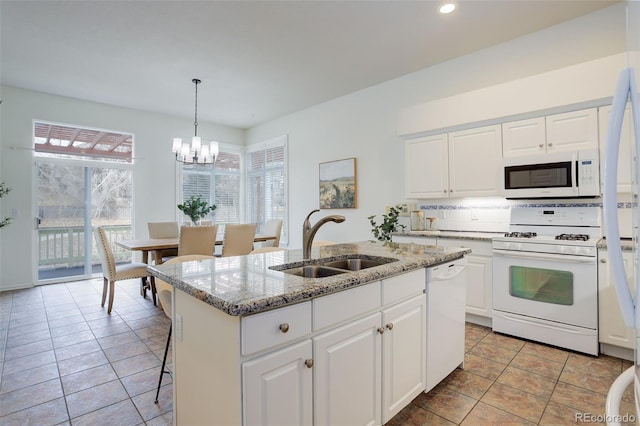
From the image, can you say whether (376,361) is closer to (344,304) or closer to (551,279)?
(344,304)

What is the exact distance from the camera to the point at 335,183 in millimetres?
5199

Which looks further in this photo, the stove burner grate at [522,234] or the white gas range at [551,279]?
the stove burner grate at [522,234]

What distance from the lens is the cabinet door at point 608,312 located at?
8.04 ft

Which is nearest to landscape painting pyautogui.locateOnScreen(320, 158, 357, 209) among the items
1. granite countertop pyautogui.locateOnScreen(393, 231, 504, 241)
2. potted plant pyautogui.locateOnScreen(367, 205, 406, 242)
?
potted plant pyautogui.locateOnScreen(367, 205, 406, 242)

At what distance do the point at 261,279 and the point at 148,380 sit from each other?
153 cm

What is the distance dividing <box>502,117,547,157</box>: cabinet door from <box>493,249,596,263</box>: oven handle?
965mm

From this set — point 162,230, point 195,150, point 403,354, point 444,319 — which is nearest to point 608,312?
point 444,319

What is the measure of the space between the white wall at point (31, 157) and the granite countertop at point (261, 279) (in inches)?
185

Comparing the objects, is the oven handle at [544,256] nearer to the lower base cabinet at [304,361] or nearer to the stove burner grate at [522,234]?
the stove burner grate at [522,234]

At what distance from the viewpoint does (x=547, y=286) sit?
2752 millimetres

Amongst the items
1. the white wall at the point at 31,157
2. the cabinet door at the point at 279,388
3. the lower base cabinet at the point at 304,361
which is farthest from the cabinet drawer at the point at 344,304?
the white wall at the point at 31,157

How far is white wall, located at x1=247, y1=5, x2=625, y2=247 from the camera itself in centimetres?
301

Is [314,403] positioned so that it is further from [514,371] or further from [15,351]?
[15,351]

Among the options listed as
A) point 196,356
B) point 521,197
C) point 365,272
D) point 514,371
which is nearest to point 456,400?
point 514,371
